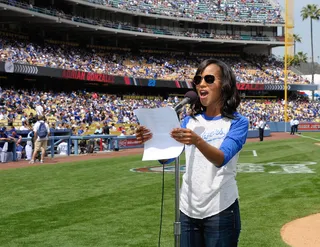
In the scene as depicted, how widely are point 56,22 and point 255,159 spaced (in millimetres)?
30824

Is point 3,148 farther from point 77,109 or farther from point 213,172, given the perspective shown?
point 213,172

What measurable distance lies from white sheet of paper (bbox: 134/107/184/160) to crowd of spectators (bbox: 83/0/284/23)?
5759cm

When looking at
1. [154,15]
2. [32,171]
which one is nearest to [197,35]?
[154,15]

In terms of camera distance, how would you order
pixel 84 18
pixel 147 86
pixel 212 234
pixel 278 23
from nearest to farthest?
pixel 212 234 < pixel 84 18 < pixel 147 86 < pixel 278 23

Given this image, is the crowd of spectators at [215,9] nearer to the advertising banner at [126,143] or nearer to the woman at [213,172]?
the advertising banner at [126,143]

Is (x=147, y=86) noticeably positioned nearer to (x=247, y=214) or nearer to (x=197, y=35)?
(x=197, y=35)

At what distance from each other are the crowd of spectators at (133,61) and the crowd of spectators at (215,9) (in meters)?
4.82

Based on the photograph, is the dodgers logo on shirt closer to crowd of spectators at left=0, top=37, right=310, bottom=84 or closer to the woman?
crowd of spectators at left=0, top=37, right=310, bottom=84

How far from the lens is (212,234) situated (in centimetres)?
362

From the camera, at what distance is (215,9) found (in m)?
69.2

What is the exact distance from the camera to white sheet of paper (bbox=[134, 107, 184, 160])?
3.38 m

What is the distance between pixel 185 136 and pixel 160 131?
292 millimetres

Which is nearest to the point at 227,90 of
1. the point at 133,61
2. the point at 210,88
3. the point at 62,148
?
the point at 210,88

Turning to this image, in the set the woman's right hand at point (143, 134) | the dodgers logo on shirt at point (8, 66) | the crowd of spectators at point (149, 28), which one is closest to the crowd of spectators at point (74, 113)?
the dodgers logo on shirt at point (8, 66)
